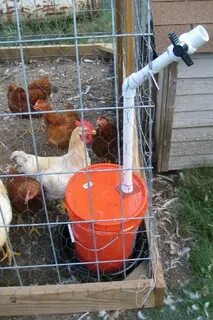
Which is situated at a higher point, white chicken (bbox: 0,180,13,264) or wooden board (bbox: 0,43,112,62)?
wooden board (bbox: 0,43,112,62)

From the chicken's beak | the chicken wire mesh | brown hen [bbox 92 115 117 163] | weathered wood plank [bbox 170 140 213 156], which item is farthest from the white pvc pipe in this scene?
weathered wood plank [bbox 170 140 213 156]

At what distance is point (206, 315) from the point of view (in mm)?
2070

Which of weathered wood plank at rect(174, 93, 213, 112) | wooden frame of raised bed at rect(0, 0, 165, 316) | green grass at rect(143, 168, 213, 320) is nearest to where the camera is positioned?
wooden frame of raised bed at rect(0, 0, 165, 316)

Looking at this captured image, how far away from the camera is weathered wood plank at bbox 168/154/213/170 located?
8.95 feet

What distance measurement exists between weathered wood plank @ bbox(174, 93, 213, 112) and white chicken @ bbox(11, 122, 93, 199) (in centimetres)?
52

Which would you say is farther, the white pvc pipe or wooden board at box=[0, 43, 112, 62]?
wooden board at box=[0, 43, 112, 62]

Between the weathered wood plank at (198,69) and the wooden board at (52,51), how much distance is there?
5.48ft

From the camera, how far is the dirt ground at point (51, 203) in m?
2.21

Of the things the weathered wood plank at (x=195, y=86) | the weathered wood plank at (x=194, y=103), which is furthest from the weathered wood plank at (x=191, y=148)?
the weathered wood plank at (x=195, y=86)

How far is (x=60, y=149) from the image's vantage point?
9.57 feet

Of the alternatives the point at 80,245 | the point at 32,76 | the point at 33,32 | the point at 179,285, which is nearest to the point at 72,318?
the point at 80,245

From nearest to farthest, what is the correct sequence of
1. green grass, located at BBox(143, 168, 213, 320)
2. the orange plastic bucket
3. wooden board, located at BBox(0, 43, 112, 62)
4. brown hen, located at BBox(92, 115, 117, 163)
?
the orange plastic bucket → green grass, located at BBox(143, 168, 213, 320) → brown hen, located at BBox(92, 115, 117, 163) → wooden board, located at BBox(0, 43, 112, 62)

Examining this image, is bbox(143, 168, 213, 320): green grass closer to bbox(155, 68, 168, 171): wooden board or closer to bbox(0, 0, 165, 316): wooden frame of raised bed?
bbox(0, 0, 165, 316): wooden frame of raised bed

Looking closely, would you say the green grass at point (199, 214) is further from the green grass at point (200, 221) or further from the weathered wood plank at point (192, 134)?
the weathered wood plank at point (192, 134)
